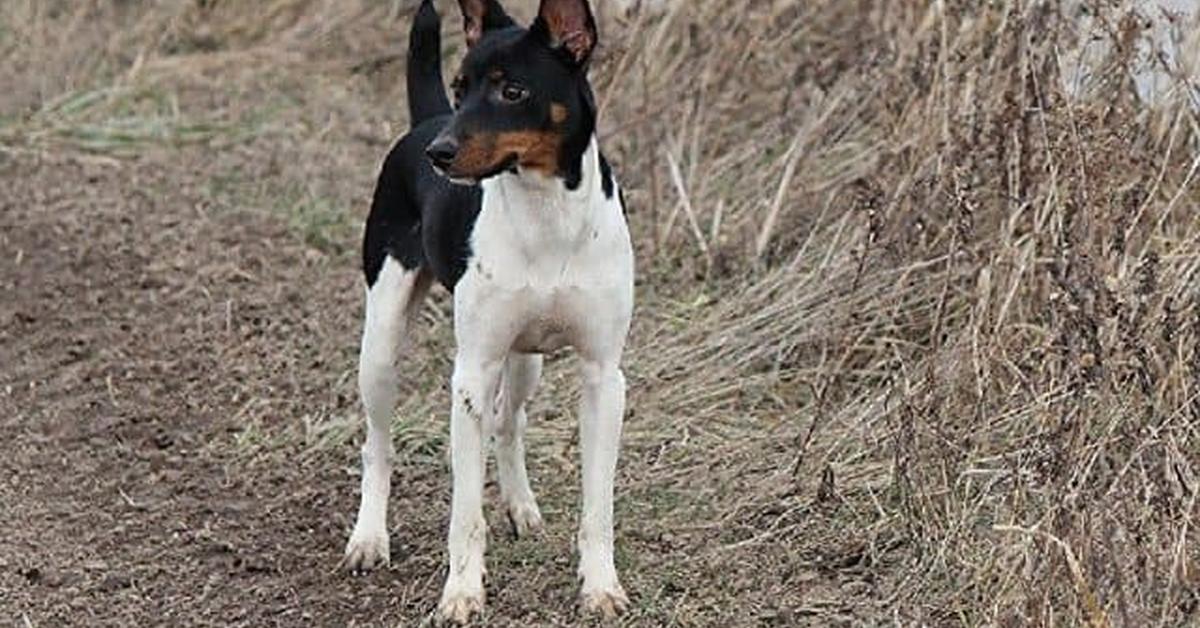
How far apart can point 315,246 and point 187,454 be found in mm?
1676

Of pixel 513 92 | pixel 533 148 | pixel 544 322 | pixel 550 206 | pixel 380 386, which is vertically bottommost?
pixel 380 386

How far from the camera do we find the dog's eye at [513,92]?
488 centimetres

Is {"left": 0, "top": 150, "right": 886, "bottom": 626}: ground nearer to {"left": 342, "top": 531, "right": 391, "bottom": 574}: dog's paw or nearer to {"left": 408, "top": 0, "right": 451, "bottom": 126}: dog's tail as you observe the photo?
{"left": 342, "top": 531, "right": 391, "bottom": 574}: dog's paw

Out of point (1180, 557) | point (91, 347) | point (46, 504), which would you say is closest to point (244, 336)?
point (91, 347)

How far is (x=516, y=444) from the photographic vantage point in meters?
5.75

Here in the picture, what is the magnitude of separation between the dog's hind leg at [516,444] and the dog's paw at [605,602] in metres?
0.52

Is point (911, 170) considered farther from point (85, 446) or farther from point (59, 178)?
point (59, 178)

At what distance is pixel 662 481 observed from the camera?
240 inches

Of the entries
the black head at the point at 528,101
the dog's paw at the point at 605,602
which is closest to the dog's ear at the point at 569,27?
the black head at the point at 528,101

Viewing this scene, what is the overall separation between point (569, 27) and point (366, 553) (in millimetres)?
1385

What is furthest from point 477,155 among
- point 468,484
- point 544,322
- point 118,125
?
point 118,125

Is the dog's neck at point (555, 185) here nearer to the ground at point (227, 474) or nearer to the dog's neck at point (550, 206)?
the dog's neck at point (550, 206)

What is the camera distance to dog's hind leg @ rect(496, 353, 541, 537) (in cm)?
569

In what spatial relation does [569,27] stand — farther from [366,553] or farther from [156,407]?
[156,407]
